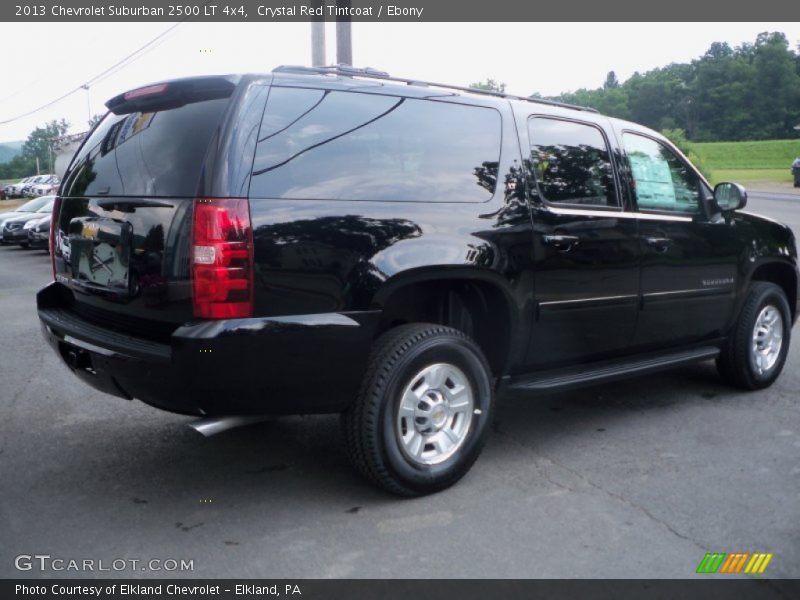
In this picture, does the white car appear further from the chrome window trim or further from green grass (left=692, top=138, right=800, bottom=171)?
the chrome window trim

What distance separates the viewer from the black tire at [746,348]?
220 inches

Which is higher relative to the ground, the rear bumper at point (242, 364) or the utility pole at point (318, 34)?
the utility pole at point (318, 34)

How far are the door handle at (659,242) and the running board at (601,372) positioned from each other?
684mm

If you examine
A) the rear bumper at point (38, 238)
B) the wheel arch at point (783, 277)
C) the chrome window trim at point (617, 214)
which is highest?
the chrome window trim at point (617, 214)

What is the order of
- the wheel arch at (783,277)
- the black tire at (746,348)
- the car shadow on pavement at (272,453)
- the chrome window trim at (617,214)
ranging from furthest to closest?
1. the wheel arch at (783,277)
2. the black tire at (746,348)
3. the chrome window trim at (617,214)
4. the car shadow on pavement at (272,453)

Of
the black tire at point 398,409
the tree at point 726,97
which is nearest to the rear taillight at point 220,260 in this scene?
the black tire at point 398,409

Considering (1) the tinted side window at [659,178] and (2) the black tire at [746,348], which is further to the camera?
(2) the black tire at [746,348]

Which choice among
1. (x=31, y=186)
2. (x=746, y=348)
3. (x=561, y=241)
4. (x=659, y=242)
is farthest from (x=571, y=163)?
(x=31, y=186)

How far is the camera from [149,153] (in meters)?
3.64

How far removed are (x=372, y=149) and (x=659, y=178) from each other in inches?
90.3

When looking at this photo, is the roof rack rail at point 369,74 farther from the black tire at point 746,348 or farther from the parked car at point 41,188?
the parked car at point 41,188

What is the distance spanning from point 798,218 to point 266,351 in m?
20.8

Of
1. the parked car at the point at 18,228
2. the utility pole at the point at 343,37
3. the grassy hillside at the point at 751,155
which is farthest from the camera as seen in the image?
the grassy hillside at the point at 751,155

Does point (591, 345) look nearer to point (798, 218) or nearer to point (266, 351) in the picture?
point (266, 351)
